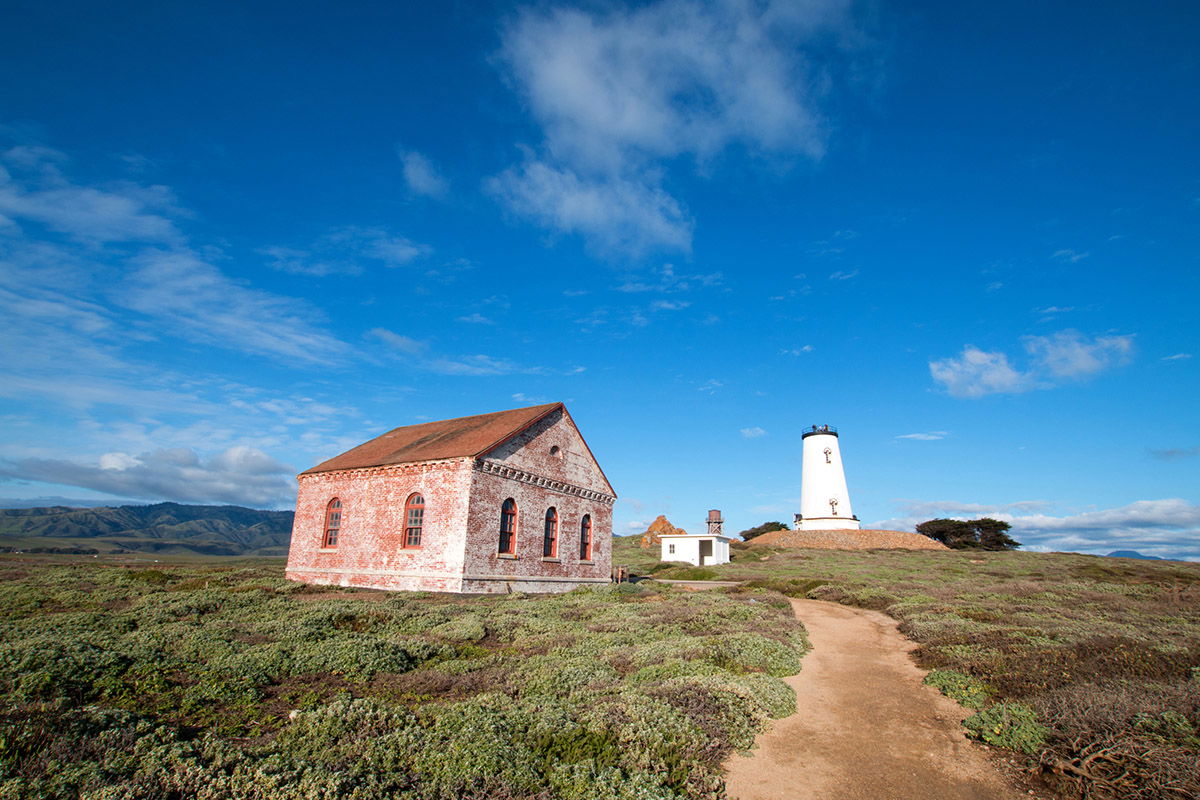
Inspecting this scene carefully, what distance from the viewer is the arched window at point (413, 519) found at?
24.8m

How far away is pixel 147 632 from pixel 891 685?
15.9m

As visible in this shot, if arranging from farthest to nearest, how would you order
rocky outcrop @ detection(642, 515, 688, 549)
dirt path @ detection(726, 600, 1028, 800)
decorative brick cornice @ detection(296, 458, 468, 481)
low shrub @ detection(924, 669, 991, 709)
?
rocky outcrop @ detection(642, 515, 688, 549) < decorative brick cornice @ detection(296, 458, 468, 481) < low shrub @ detection(924, 669, 991, 709) < dirt path @ detection(726, 600, 1028, 800)

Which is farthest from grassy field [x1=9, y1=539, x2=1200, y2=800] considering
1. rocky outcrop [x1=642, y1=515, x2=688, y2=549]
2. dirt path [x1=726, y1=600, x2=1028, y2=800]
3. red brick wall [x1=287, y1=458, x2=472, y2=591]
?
rocky outcrop [x1=642, y1=515, x2=688, y2=549]

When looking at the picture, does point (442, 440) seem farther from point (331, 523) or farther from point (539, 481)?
point (331, 523)

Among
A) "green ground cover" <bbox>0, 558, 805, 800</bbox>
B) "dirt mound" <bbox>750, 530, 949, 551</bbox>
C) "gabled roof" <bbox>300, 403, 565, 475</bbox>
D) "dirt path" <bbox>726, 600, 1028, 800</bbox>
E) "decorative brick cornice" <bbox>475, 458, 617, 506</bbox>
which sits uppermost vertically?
"gabled roof" <bbox>300, 403, 565, 475</bbox>

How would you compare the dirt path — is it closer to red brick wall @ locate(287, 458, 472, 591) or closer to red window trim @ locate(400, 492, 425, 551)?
red brick wall @ locate(287, 458, 472, 591)

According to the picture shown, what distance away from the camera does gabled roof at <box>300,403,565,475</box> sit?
25.3 metres

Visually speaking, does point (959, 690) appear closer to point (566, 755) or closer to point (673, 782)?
point (673, 782)

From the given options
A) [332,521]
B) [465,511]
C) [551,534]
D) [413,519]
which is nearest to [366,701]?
[465,511]

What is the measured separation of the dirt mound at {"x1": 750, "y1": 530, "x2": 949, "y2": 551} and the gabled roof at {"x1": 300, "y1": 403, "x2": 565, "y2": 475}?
145 ft

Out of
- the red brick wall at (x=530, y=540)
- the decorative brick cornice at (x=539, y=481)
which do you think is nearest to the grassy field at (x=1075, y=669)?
the red brick wall at (x=530, y=540)

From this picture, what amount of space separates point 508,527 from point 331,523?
9.96 m

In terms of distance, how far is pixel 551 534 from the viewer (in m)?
28.1

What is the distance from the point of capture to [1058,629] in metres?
14.6
